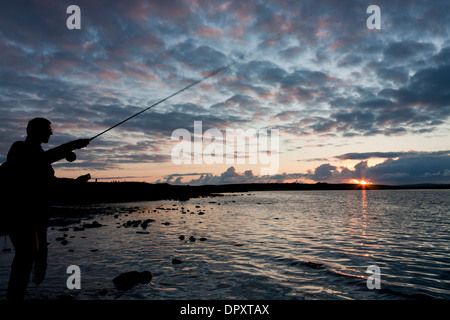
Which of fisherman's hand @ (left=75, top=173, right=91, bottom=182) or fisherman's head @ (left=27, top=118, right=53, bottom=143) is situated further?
fisherman's hand @ (left=75, top=173, right=91, bottom=182)

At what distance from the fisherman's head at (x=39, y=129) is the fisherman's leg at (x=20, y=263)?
2.02 metres

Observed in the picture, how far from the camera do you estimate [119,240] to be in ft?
56.9

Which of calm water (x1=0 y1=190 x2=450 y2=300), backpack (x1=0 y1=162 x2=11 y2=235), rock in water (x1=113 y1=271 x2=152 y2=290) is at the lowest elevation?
calm water (x1=0 y1=190 x2=450 y2=300)

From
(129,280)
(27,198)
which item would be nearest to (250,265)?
(129,280)

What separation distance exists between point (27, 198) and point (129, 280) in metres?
4.79

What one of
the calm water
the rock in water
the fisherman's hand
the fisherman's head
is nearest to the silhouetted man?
the fisherman's head

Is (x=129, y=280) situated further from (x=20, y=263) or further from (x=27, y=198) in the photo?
(x=27, y=198)

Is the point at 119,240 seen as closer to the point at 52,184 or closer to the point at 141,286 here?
the point at 141,286

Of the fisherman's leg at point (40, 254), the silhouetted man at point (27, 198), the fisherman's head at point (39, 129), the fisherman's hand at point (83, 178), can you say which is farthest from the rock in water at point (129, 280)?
the fisherman's head at point (39, 129)

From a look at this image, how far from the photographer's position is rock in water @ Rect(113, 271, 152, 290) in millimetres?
8916

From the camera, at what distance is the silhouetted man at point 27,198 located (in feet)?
18.4

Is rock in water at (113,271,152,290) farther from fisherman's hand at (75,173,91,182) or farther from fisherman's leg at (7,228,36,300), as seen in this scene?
fisherman's hand at (75,173,91,182)
